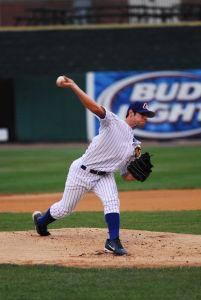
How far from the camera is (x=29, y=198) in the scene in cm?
1528

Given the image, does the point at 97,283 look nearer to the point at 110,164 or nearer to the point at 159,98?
the point at 110,164

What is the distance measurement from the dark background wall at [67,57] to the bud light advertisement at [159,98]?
0.87 meters

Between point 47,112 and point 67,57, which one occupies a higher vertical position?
point 67,57

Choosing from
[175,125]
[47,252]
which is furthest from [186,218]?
[175,125]

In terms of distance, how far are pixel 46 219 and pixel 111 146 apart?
4.42 ft

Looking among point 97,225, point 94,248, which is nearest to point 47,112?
point 97,225

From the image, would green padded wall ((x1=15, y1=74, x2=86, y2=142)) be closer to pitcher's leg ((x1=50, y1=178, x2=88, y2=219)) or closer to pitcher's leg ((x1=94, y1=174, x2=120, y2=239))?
pitcher's leg ((x1=50, y1=178, x2=88, y2=219))

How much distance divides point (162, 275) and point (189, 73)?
19.3m

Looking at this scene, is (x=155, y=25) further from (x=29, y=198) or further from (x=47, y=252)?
(x=47, y=252)

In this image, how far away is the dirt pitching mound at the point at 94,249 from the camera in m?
7.96

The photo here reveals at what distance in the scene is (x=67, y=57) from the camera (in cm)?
2775

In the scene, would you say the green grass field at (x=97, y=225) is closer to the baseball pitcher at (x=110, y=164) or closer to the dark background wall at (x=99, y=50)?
the baseball pitcher at (x=110, y=164)

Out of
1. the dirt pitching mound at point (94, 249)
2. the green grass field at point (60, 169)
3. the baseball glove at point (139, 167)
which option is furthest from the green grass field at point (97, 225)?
the baseball glove at point (139, 167)

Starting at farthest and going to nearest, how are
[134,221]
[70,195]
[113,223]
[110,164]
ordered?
[134,221] < [70,195] < [110,164] < [113,223]
